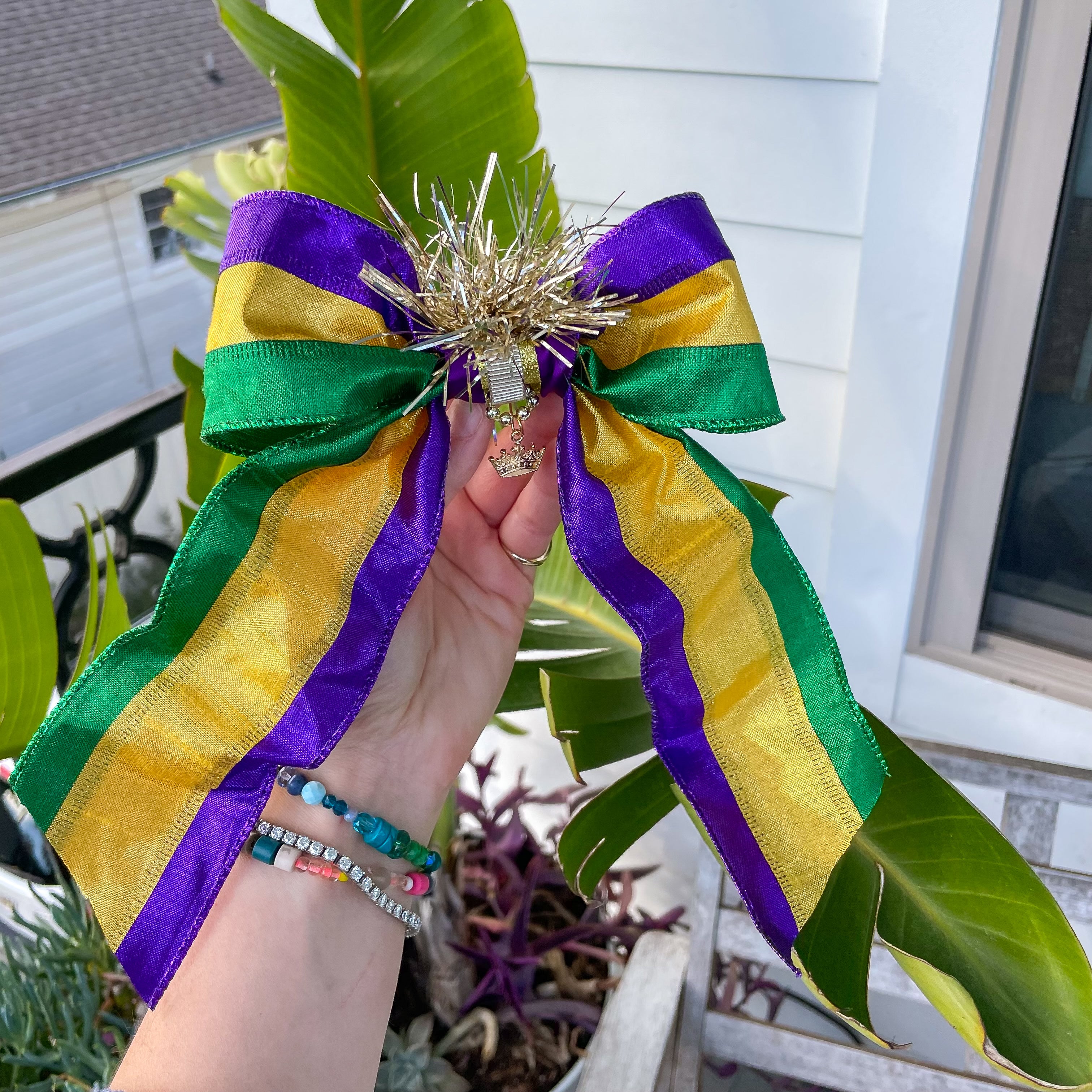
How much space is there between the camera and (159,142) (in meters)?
1.37

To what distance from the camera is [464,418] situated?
0.51 m

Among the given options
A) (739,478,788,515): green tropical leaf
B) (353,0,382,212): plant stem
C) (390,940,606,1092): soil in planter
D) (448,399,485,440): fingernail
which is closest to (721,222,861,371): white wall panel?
(739,478,788,515): green tropical leaf

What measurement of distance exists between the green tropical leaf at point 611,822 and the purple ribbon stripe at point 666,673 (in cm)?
17

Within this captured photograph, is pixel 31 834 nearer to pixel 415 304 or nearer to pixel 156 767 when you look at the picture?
pixel 156 767

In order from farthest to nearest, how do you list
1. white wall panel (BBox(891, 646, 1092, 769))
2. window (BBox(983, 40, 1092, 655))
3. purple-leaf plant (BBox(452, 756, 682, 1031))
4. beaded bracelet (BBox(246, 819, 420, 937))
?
purple-leaf plant (BBox(452, 756, 682, 1031)) < white wall panel (BBox(891, 646, 1092, 769)) < window (BBox(983, 40, 1092, 655)) < beaded bracelet (BBox(246, 819, 420, 937))

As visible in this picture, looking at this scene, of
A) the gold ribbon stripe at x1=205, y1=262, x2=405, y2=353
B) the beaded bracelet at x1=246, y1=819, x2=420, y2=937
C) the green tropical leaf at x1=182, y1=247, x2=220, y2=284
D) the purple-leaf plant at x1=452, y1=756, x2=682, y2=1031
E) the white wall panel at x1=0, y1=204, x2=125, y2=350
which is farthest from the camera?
the white wall panel at x1=0, y1=204, x2=125, y2=350

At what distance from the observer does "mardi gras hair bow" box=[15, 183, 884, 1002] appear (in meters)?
0.43

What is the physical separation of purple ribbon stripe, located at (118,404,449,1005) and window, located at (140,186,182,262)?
1267mm

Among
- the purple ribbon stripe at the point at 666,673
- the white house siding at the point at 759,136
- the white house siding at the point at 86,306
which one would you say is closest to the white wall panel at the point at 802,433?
the white house siding at the point at 759,136

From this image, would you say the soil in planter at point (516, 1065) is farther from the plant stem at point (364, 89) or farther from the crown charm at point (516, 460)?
the plant stem at point (364, 89)

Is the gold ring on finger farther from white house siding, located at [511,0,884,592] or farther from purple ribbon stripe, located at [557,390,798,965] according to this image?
white house siding, located at [511,0,884,592]

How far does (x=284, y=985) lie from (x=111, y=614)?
43 centimetres

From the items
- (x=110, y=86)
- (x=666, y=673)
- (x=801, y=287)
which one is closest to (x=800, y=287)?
(x=801, y=287)

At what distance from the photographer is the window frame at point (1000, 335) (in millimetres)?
677
